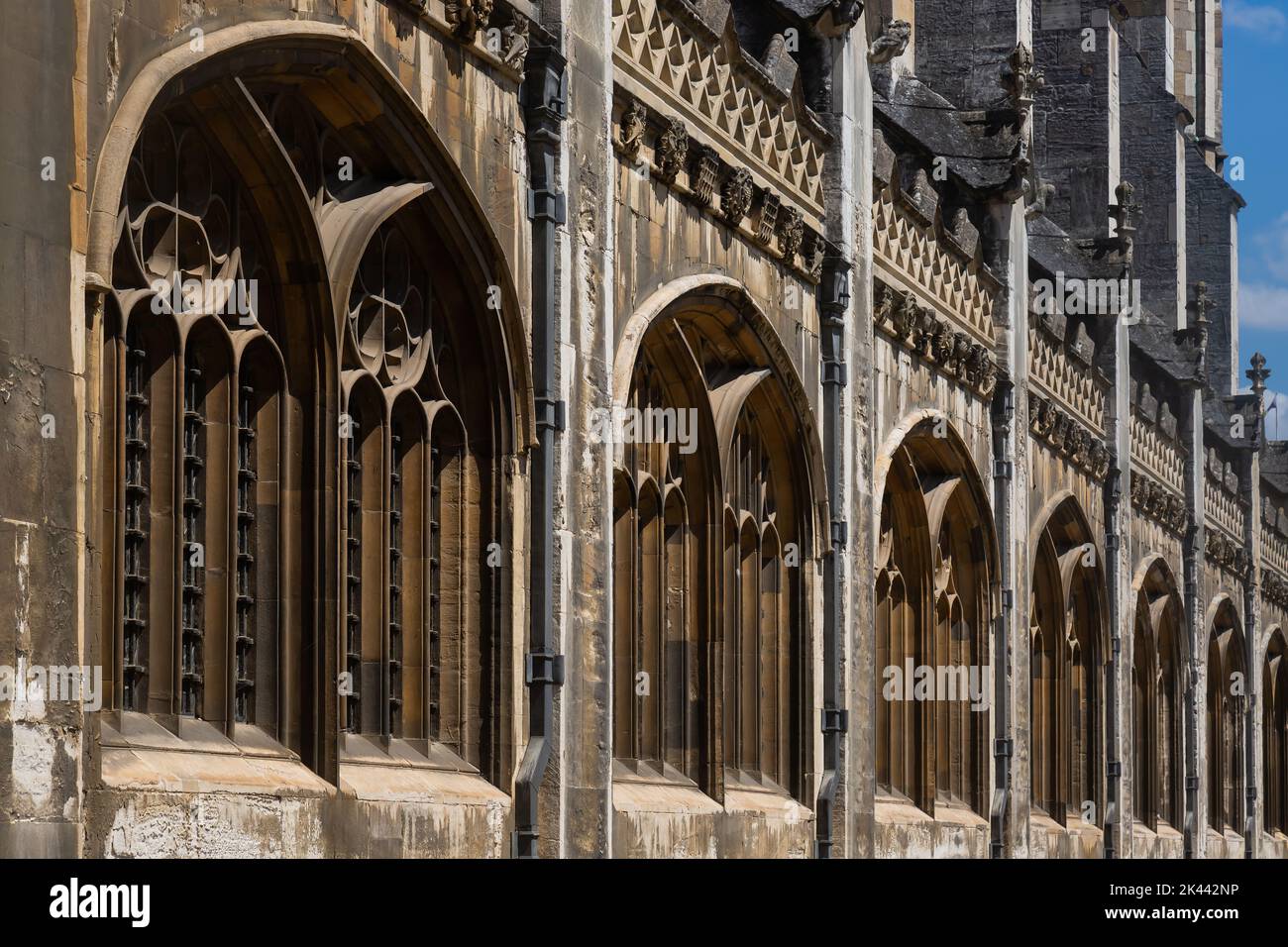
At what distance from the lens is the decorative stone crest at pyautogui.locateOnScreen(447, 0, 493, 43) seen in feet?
40.1

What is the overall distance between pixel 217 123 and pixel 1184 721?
25.7 metres

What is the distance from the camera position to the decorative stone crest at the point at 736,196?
16141 mm

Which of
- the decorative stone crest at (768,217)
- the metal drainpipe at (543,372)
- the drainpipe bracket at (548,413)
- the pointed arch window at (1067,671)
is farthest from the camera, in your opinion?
the pointed arch window at (1067,671)

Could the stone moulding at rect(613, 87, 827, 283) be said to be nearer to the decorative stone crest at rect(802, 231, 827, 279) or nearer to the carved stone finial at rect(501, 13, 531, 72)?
the decorative stone crest at rect(802, 231, 827, 279)

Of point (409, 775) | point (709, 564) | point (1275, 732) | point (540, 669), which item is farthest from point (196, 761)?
point (1275, 732)

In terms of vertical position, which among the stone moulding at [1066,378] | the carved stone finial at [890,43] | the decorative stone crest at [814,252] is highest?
the carved stone finial at [890,43]

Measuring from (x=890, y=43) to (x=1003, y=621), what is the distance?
5.77 meters

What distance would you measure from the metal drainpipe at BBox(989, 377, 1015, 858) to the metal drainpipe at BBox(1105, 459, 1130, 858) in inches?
209

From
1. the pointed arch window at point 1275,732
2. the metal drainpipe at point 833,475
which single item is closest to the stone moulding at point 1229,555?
the pointed arch window at point 1275,732

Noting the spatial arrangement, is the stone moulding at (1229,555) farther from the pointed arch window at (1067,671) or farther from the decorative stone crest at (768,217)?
the decorative stone crest at (768,217)

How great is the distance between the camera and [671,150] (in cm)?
1504

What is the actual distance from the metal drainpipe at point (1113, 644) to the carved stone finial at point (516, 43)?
17423 mm

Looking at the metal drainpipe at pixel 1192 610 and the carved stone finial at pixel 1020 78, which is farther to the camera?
the metal drainpipe at pixel 1192 610
